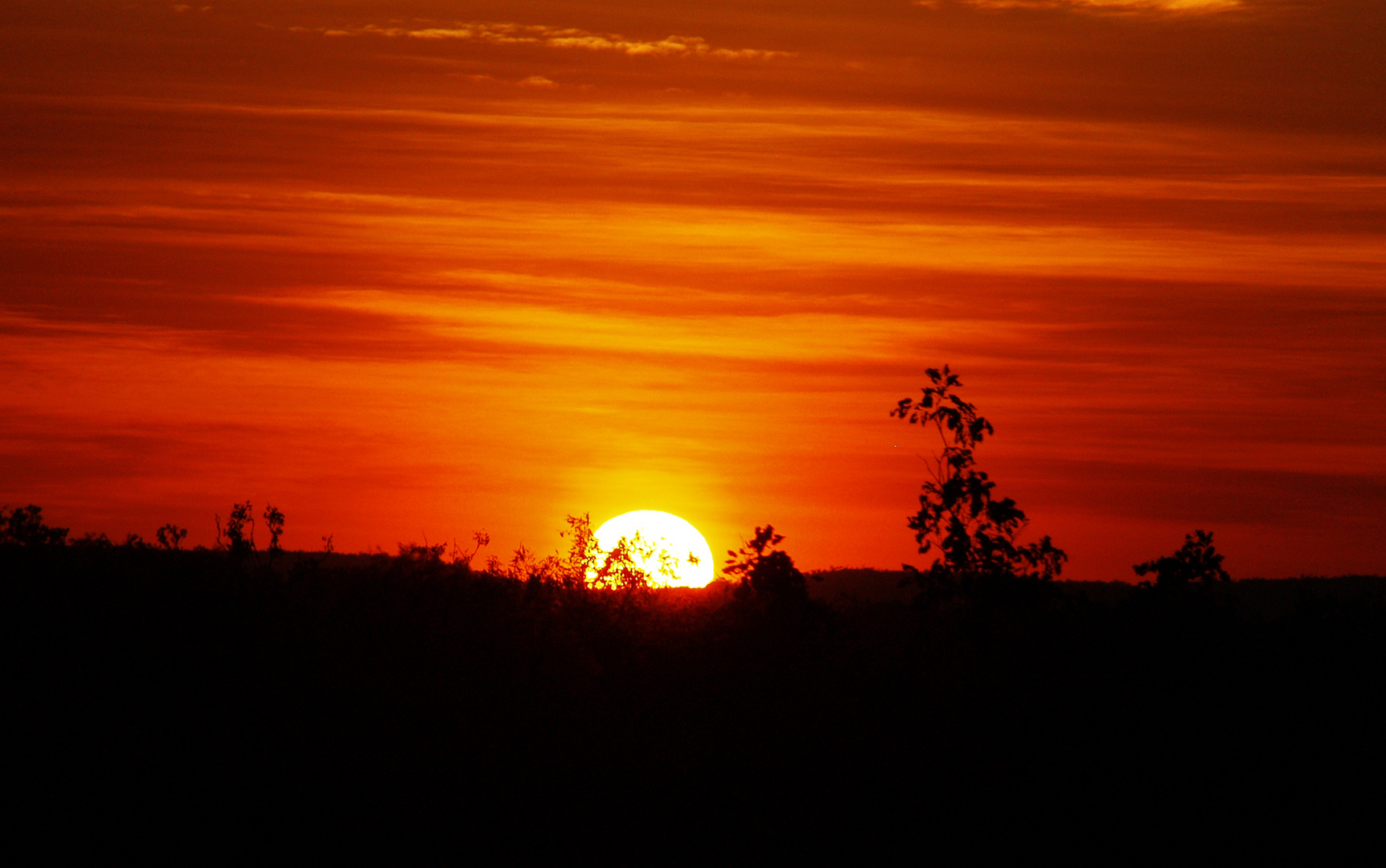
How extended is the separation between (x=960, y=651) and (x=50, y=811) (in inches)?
476

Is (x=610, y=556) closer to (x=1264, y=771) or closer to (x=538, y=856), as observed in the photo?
(x=538, y=856)

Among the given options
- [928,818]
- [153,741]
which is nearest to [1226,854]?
[928,818]

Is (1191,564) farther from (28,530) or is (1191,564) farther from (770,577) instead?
(28,530)

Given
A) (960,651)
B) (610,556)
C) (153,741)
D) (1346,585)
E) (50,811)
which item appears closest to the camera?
(50,811)

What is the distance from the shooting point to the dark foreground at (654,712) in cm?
1653

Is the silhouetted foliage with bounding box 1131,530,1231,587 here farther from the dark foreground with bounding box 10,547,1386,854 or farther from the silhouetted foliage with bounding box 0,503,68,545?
the silhouetted foliage with bounding box 0,503,68,545

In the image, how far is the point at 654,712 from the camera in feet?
63.7

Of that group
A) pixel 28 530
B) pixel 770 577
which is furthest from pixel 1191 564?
pixel 28 530

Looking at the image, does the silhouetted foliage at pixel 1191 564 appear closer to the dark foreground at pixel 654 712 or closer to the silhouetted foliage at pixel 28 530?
the dark foreground at pixel 654 712

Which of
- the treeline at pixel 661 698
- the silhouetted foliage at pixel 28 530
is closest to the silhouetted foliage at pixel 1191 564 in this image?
the treeline at pixel 661 698

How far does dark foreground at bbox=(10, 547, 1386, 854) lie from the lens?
16.5 m

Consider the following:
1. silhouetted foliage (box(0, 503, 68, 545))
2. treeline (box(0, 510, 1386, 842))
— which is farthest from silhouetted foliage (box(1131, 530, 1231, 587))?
silhouetted foliage (box(0, 503, 68, 545))

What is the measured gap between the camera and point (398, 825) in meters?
16.1

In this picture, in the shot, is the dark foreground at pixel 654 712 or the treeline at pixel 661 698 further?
the treeline at pixel 661 698
